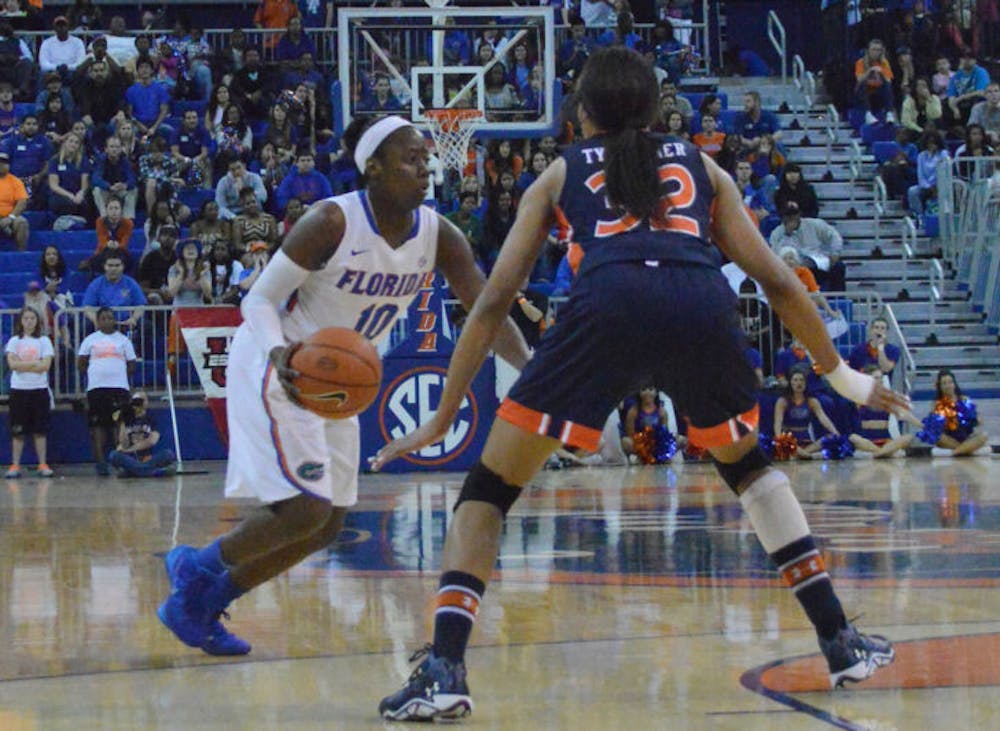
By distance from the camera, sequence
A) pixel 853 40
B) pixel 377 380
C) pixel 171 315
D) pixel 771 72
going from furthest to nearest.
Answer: pixel 771 72, pixel 853 40, pixel 171 315, pixel 377 380

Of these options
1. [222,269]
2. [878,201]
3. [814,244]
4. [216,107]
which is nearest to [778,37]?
[878,201]

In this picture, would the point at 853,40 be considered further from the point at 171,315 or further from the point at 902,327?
the point at 171,315

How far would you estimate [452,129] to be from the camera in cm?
1938

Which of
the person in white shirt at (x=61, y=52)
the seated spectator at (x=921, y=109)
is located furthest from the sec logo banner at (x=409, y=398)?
the seated spectator at (x=921, y=109)

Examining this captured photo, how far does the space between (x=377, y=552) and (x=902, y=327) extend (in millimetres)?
13475

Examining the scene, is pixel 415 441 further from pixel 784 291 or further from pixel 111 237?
pixel 111 237

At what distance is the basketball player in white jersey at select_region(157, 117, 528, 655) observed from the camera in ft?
20.5

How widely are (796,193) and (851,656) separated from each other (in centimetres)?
1701

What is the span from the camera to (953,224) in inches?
892

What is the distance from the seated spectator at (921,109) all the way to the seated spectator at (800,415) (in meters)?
7.50

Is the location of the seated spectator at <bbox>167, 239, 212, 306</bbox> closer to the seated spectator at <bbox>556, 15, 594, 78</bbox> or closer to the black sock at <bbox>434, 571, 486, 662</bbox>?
the seated spectator at <bbox>556, 15, 594, 78</bbox>

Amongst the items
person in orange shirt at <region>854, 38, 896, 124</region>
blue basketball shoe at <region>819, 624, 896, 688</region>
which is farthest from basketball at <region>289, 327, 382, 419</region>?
person in orange shirt at <region>854, 38, 896, 124</region>

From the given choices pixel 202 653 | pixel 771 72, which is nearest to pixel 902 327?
pixel 771 72

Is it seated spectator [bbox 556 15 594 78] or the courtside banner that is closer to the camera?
the courtside banner
